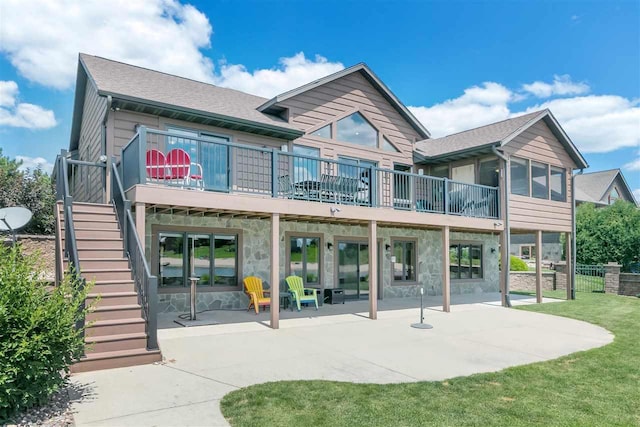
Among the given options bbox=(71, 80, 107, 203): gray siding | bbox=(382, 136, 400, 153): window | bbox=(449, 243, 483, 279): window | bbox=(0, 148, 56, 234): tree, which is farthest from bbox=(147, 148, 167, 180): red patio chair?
bbox=(449, 243, 483, 279): window

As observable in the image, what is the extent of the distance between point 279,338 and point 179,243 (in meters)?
4.29

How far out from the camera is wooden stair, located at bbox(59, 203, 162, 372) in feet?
19.1

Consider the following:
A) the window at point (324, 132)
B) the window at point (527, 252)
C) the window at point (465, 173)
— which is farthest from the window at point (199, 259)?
the window at point (527, 252)

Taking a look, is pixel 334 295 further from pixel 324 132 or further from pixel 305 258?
pixel 324 132

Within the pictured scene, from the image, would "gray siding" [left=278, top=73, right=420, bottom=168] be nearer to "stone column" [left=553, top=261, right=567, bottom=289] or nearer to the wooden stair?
the wooden stair

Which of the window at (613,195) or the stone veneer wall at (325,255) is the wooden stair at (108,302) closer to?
the stone veneer wall at (325,255)

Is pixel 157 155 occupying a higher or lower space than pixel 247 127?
lower

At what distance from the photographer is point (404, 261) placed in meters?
15.7

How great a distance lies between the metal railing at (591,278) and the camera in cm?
1928

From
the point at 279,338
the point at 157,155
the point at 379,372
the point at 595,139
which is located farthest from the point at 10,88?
the point at 595,139

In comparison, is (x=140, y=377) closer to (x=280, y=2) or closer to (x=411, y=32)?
(x=280, y=2)

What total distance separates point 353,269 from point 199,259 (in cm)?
524

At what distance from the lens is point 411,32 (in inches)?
731

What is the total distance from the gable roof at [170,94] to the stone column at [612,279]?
48.3ft
